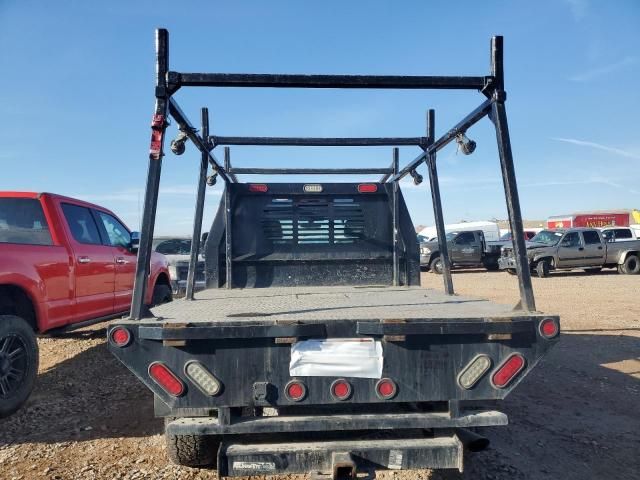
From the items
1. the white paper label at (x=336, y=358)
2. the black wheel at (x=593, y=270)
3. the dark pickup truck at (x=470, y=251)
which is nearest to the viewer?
the white paper label at (x=336, y=358)

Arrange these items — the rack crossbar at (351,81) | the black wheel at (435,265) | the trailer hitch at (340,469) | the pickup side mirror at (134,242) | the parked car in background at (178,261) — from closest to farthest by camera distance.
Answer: the trailer hitch at (340,469), the rack crossbar at (351,81), the pickup side mirror at (134,242), the parked car in background at (178,261), the black wheel at (435,265)

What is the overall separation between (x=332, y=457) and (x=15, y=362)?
3257 millimetres

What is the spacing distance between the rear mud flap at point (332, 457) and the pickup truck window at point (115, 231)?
4.69 m

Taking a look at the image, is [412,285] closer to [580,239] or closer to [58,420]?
[58,420]

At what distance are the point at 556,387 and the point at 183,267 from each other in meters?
7.51

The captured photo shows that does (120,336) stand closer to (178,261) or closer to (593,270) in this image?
(178,261)

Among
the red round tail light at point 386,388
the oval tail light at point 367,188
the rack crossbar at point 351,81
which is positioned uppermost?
the rack crossbar at point 351,81

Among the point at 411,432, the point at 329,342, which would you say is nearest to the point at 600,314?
the point at 411,432

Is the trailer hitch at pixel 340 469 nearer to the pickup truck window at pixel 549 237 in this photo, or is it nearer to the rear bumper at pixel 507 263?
the rear bumper at pixel 507 263

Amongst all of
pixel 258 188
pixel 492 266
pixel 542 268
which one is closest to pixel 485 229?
pixel 492 266

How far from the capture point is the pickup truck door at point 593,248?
704 inches

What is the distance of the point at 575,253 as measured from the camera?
17.7m

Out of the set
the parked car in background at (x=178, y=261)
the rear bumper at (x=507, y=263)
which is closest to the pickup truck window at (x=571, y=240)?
the rear bumper at (x=507, y=263)

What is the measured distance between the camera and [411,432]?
272 centimetres
